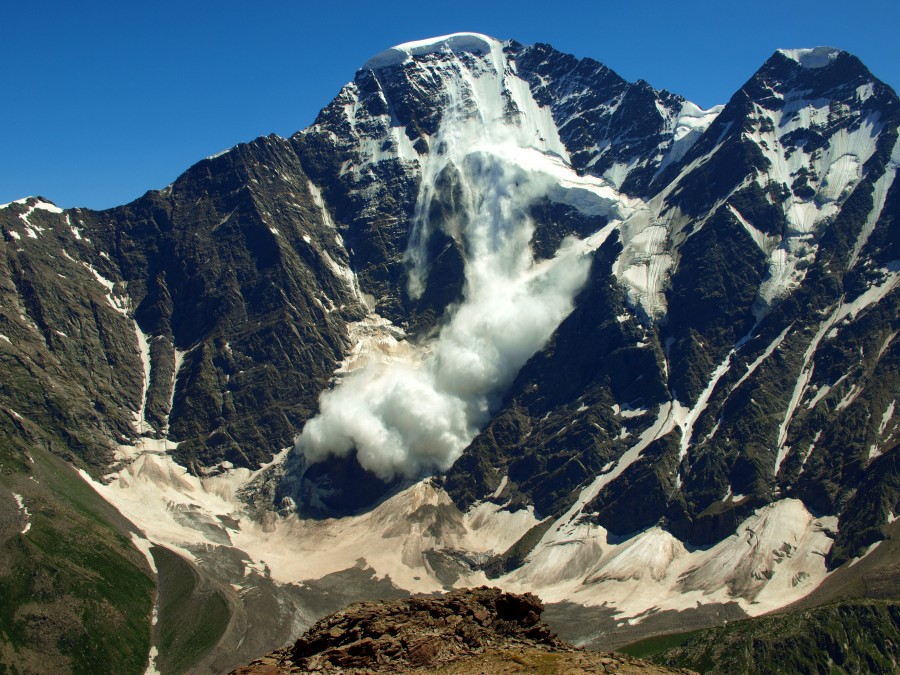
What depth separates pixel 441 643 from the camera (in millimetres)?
92938

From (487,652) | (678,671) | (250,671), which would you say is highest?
(250,671)

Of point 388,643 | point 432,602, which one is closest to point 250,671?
point 388,643

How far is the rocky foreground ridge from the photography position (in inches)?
3469

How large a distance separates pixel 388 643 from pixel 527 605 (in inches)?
776

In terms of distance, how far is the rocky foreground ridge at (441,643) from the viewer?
88.1 metres

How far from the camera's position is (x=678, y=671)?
95.3 m

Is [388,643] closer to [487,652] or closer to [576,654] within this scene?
[487,652]

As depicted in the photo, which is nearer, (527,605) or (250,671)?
(250,671)

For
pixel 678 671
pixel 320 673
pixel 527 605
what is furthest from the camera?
pixel 527 605

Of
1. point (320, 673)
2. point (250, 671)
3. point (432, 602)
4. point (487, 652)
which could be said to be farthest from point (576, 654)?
point (250, 671)

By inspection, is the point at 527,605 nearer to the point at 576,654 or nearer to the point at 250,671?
the point at 576,654

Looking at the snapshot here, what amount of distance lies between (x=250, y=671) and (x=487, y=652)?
2274 centimetres

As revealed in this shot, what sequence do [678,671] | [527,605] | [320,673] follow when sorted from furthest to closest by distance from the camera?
[527,605]
[678,671]
[320,673]

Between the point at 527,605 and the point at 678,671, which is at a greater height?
the point at 527,605
